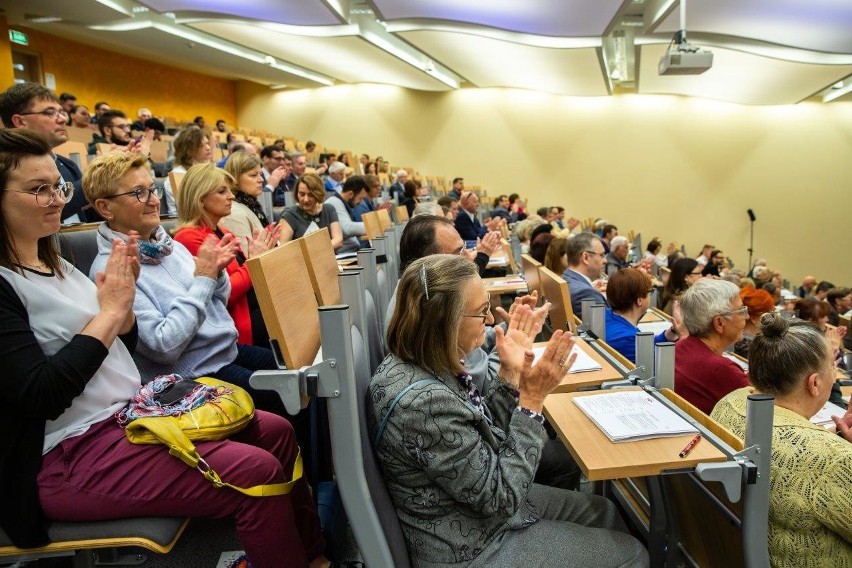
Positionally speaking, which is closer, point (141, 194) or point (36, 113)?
point (141, 194)

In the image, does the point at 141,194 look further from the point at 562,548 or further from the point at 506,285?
the point at 506,285

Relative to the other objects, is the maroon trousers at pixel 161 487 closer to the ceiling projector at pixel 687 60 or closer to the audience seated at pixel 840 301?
the ceiling projector at pixel 687 60

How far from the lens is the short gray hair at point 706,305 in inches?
78.5

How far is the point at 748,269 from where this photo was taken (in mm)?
12305

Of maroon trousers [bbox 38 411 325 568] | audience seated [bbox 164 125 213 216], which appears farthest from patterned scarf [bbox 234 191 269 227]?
maroon trousers [bbox 38 411 325 568]

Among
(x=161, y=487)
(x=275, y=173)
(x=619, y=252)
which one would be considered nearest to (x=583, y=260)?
(x=161, y=487)

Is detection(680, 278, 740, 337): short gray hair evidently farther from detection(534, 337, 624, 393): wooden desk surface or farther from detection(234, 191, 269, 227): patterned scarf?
detection(234, 191, 269, 227): patterned scarf

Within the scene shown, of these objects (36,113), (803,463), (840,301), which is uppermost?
(36,113)

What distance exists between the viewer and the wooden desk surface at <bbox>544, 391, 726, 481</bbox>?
3.84 feet

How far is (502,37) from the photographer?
27.5ft

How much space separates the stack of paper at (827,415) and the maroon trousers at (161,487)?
149cm

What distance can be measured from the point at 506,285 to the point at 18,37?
939 centimetres

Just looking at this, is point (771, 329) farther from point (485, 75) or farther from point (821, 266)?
point (821, 266)

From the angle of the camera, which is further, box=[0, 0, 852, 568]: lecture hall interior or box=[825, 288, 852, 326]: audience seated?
box=[0, 0, 852, 568]: lecture hall interior
